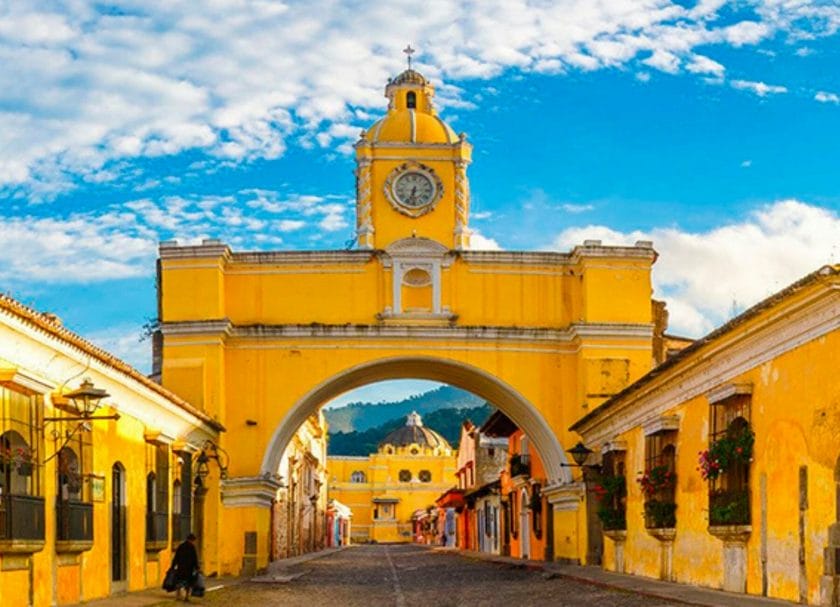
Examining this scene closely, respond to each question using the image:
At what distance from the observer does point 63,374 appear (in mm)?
14781

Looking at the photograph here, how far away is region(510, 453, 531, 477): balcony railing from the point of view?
115 feet

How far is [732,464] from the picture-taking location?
574 inches

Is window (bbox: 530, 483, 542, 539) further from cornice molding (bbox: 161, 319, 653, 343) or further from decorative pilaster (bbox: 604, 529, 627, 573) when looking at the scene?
decorative pilaster (bbox: 604, 529, 627, 573)

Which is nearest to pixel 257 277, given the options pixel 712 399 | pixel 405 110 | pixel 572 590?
pixel 405 110

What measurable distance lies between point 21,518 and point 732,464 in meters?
7.19

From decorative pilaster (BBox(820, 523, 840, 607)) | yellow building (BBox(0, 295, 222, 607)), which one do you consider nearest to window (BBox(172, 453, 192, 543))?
yellow building (BBox(0, 295, 222, 607))

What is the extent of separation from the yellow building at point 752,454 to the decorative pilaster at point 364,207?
7882mm

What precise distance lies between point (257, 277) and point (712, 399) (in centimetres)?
1283

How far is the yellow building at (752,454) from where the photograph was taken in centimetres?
1179

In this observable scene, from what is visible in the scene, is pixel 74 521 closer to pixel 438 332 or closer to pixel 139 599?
pixel 139 599

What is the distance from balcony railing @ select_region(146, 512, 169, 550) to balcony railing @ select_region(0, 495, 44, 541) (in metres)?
6.21

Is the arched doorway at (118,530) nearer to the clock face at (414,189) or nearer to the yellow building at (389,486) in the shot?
the clock face at (414,189)

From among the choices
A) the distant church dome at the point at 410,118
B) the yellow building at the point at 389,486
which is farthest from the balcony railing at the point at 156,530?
the yellow building at the point at 389,486

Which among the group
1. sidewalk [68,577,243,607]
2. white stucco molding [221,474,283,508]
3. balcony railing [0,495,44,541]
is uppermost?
balcony railing [0,495,44,541]
